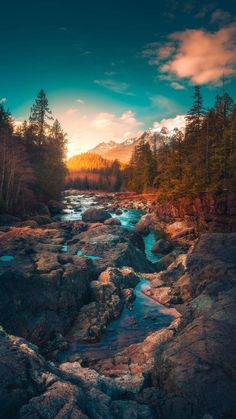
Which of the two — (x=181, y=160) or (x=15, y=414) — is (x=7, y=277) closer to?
(x=15, y=414)

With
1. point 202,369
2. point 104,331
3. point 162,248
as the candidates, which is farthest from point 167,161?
point 202,369

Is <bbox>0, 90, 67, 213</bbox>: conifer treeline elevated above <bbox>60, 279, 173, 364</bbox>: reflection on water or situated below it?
above

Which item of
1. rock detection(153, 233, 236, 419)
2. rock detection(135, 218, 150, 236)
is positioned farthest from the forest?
rock detection(153, 233, 236, 419)

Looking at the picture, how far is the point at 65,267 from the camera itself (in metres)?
12.5

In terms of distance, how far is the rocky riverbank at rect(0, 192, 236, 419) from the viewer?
4.90 meters

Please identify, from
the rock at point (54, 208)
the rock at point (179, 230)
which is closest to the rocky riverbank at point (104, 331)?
the rock at point (179, 230)

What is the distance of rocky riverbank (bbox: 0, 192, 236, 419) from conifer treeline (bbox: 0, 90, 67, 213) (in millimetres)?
17699

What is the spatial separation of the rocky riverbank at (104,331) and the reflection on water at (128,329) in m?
0.21

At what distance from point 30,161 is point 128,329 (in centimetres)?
3770

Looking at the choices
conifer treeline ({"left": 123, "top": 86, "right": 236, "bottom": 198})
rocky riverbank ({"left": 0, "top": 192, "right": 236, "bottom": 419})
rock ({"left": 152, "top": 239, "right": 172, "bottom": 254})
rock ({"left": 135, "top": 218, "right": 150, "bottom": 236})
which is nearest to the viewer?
rocky riverbank ({"left": 0, "top": 192, "right": 236, "bottom": 419})

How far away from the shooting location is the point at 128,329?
10.9 metres

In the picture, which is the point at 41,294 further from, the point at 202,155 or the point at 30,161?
the point at 30,161

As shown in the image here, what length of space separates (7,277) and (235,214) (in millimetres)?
23665

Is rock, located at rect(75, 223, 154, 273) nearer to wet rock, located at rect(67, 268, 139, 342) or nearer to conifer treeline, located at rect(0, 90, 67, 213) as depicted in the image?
wet rock, located at rect(67, 268, 139, 342)
